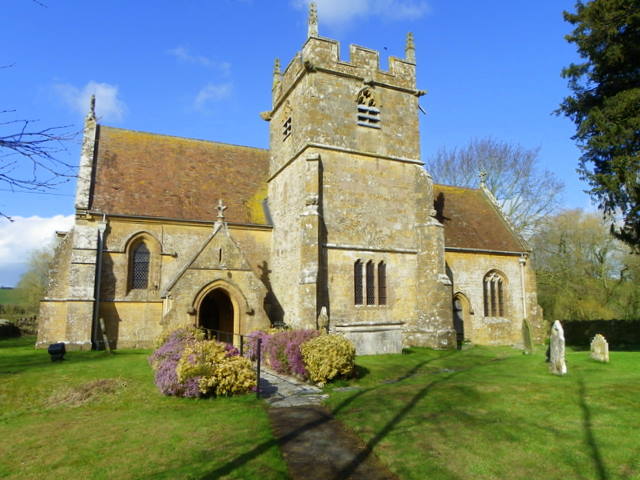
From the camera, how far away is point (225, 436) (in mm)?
7449

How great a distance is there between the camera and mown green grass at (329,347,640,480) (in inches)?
244

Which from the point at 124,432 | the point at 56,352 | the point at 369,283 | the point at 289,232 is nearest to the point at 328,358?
the point at 124,432

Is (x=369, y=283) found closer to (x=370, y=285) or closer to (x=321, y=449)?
(x=370, y=285)

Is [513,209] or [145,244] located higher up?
[513,209]

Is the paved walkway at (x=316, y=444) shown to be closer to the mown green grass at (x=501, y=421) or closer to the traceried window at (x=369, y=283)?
the mown green grass at (x=501, y=421)

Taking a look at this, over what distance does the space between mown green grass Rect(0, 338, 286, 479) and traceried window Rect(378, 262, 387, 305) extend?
37.0 ft

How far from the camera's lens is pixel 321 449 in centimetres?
696

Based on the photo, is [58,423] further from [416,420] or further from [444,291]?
[444,291]

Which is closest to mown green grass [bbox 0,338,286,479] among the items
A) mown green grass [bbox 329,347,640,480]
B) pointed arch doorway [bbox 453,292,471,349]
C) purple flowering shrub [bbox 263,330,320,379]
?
mown green grass [bbox 329,347,640,480]

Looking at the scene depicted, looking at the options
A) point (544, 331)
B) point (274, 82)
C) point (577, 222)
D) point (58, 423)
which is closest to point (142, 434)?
point (58, 423)

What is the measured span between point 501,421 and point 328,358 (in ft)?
16.7

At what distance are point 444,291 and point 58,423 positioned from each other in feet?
52.2

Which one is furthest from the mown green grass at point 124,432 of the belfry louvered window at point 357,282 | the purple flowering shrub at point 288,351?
the belfry louvered window at point 357,282

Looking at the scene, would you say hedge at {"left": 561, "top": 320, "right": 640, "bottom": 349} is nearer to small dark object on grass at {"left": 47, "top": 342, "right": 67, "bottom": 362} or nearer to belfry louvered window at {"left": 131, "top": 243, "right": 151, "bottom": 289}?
belfry louvered window at {"left": 131, "top": 243, "right": 151, "bottom": 289}
